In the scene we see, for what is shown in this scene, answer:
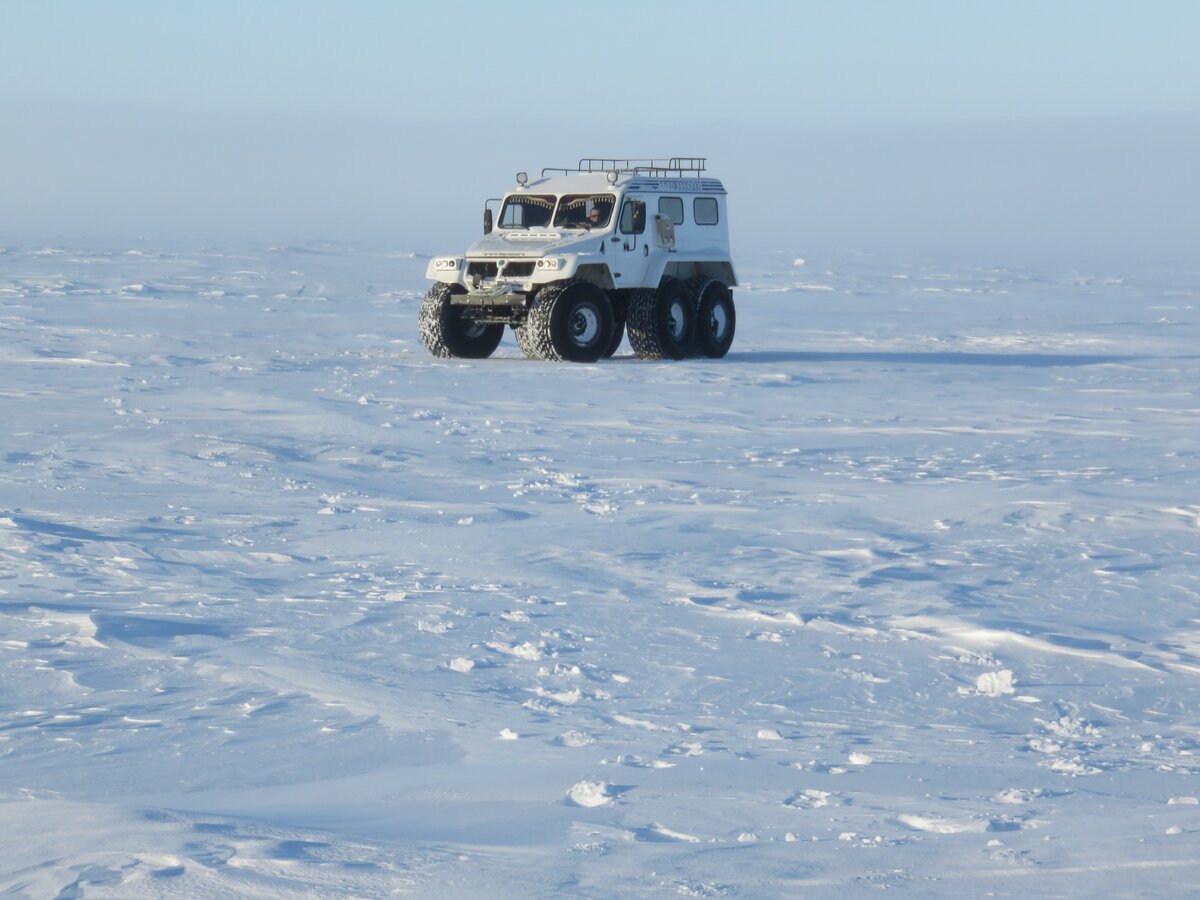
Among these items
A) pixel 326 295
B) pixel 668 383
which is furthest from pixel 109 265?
pixel 668 383

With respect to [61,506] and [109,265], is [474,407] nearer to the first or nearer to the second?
[61,506]

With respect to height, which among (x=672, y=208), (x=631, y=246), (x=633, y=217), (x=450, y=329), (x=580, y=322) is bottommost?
(x=450, y=329)

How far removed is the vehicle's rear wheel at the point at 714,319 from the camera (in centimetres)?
1722

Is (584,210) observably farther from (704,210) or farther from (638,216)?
(704,210)

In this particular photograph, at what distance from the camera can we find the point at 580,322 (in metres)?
16.5

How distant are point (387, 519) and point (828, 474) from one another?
2900mm

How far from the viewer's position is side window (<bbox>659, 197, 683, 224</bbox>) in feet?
55.9

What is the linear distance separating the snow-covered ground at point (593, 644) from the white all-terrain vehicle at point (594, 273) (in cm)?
250

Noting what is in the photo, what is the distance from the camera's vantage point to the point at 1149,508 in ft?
28.6

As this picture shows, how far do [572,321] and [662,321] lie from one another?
1.01 m

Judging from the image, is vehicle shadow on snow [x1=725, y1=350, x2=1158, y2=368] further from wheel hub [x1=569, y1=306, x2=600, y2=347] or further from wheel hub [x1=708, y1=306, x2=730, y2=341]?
wheel hub [x1=569, y1=306, x2=600, y2=347]

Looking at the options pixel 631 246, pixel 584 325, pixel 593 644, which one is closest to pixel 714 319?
pixel 631 246

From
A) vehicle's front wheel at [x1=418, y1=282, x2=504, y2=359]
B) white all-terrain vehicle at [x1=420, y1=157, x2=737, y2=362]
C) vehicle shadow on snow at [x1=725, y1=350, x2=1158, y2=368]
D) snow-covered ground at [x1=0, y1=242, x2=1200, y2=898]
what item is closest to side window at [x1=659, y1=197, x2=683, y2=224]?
white all-terrain vehicle at [x1=420, y1=157, x2=737, y2=362]

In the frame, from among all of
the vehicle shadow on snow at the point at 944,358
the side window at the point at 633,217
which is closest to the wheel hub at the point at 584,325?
the side window at the point at 633,217
